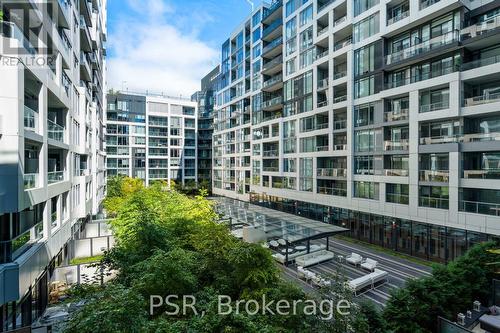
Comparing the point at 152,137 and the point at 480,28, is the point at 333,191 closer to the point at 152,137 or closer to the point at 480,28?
the point at 480,28

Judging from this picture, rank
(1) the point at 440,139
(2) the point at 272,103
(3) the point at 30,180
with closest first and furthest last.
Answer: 1. (3) the point at 30,180
2. (1) the point at 440,139
3. (2) the point at 272,103

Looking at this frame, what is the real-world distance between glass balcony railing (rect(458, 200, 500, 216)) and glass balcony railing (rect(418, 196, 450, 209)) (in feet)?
3.40

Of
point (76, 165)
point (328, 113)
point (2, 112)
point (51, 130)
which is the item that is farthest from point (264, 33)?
point (2, 112)

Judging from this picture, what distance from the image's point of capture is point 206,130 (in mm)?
81562

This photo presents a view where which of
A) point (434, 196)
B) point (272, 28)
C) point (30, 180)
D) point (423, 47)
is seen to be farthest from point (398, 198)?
point (272, 28)

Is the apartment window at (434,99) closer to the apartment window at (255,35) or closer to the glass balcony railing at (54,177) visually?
the glass balcony railing at (54,177)

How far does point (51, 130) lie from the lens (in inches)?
680

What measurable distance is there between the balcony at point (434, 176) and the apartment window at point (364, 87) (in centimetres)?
1006

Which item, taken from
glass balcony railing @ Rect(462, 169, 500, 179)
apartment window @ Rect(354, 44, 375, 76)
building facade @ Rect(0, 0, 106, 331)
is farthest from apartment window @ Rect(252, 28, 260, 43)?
glass balcony railing @ Rect(462, 169, 500, 179)

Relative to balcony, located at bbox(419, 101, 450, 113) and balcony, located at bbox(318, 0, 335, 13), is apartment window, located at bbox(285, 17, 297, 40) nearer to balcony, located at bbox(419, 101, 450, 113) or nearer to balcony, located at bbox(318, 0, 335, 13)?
balcony, located at bbox(318, 0, 335, 13)

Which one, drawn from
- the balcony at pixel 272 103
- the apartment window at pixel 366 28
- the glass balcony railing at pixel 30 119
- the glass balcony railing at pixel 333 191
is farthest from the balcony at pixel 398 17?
the glass balcony railing at pixel 30 119

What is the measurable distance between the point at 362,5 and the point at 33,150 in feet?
110

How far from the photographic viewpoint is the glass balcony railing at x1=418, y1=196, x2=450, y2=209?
78.4 feet

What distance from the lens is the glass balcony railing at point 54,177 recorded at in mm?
17059
